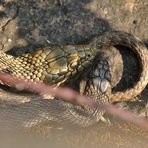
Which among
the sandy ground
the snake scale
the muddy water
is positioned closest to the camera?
the muddy water

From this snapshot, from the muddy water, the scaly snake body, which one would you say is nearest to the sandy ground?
the scaly snake body

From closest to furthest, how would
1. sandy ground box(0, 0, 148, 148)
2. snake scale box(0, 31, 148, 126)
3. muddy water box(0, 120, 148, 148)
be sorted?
muddy water box(0, 120, 148, 148) → snake scale box(0, 31, 148, 126) → sandy ground box(0, 0, 148, 148)

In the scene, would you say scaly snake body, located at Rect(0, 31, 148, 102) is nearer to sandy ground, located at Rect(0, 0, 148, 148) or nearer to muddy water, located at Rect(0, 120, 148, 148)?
sandy ground, located at Rect(0, 0, 148, 148)

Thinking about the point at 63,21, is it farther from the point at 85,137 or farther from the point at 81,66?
the point at 85,137

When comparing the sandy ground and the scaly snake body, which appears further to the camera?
the sandy ground

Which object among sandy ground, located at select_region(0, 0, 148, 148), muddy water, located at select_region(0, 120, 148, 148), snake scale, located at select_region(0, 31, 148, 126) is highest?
sandy ground, located at select_region(0, 0, 148, 148)

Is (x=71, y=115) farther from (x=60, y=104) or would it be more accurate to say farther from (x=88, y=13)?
(x=88, y=13)

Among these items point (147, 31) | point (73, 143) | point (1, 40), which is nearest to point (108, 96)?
point (73, 143)

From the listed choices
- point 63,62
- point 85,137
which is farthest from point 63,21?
point 85,137
